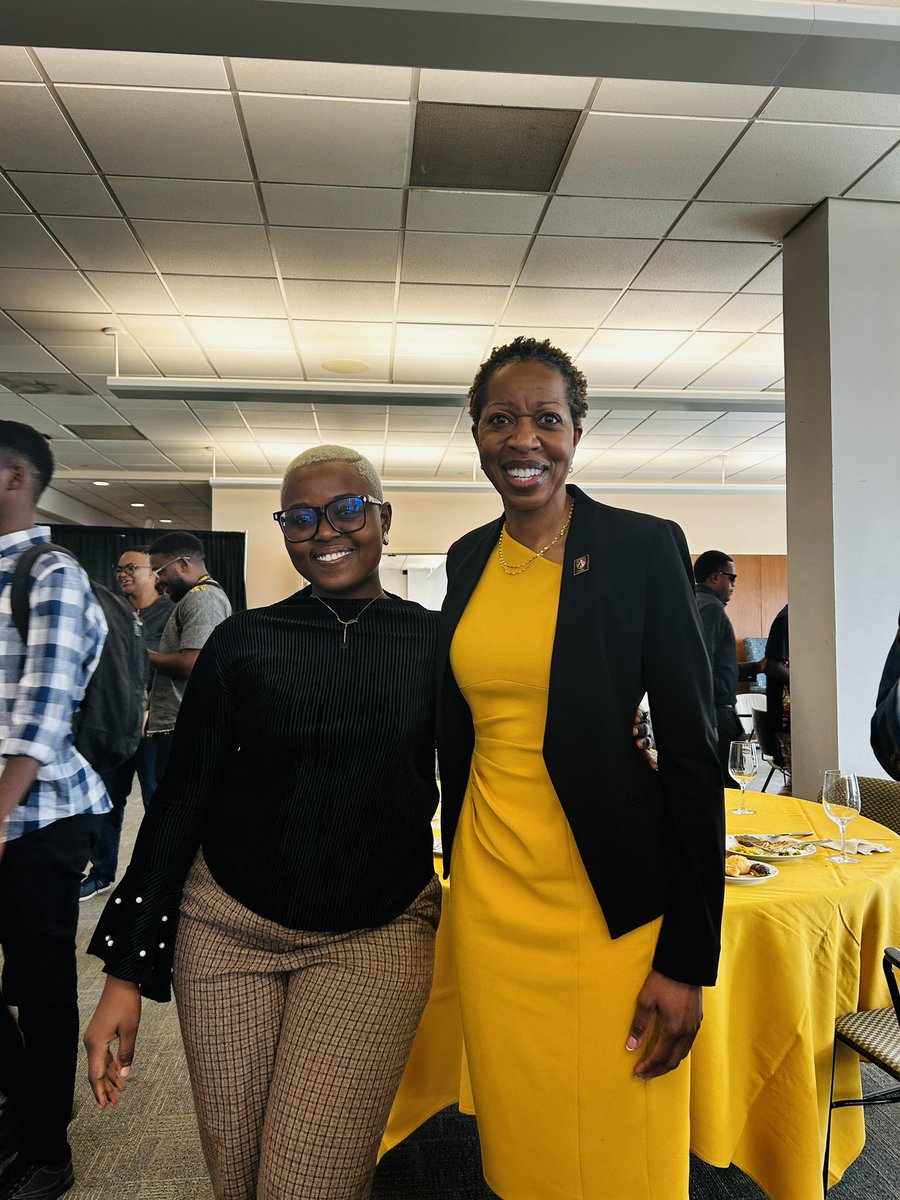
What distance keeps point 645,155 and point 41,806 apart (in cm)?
365

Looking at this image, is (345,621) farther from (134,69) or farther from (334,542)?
(134,69)

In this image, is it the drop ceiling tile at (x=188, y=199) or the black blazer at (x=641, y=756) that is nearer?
the black blazer at (x=641, y=756)

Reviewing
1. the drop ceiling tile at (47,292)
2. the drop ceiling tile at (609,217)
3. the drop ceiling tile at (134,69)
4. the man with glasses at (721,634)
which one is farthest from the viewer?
the man with glasses at (721,634)

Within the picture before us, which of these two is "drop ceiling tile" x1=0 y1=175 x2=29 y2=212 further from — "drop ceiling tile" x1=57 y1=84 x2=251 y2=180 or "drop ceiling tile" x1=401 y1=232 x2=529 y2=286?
"drop ceiling tile" x1=401 y1=232 x2=529 y2=286

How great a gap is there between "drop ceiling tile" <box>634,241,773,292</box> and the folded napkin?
3550 millimetres

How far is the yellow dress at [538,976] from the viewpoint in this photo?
1206mm

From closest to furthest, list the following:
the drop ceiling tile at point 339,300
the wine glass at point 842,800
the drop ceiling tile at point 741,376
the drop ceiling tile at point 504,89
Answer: the wine glass at point 842,800 < the drop ceiling tile at point 504,89 < the drop ceiling tile at point 339,300 < the drop ceiling tile at point 741,376

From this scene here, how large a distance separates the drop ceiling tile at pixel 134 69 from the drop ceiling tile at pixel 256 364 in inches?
121

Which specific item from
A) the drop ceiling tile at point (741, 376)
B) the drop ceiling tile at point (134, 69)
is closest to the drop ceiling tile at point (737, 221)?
the drop ceiling tile at point (741, 376)

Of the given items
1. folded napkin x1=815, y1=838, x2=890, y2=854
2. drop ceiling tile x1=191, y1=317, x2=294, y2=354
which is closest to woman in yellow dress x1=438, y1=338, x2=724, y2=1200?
folded napkin x1=815, y1=838, x2=890, y2=854

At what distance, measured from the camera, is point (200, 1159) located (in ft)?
7.11

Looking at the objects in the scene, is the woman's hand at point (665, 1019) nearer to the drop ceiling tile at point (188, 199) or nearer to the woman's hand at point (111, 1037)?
the woman's hand at point (111, 1037)

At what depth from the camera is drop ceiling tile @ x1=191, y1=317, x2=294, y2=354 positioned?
228 inches

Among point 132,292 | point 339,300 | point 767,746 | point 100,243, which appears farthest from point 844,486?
point 132,292
